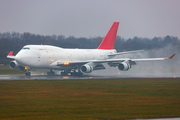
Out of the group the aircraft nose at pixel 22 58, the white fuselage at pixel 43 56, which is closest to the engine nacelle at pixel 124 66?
the white fuselage at pixel 43 56

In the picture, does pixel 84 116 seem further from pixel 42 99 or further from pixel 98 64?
pixel 98 64

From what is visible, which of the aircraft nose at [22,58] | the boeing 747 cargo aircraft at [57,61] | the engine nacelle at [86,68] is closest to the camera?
the aircraft nose at [22,58]

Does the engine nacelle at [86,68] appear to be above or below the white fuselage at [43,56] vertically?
below

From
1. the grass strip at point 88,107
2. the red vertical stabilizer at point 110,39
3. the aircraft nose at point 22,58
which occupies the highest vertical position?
the red vertical stabilizer at point 110,39

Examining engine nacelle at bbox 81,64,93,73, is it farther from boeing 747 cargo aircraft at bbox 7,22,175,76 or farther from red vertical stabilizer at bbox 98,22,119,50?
red vertical stabilizer at bbox 98,22,119,50

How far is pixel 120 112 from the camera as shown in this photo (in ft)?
45.3

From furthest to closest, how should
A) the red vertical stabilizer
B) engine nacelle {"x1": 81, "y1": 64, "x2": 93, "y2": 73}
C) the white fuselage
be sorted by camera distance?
the red vertical stabilizer, engine nacelle {"x1": 81, "y1": 64, "x2": 93, "y2": 73}, the white fuselage

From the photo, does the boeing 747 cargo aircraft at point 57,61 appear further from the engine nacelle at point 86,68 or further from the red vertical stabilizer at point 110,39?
the red vertical stabilizer at point 110,39

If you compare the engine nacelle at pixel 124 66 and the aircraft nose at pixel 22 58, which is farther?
the engine nacelle at pixel 124 66

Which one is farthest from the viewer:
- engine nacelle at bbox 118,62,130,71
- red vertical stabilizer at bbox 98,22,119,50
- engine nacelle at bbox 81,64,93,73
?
red vertical stabilizer at bbox 98,22,119,50

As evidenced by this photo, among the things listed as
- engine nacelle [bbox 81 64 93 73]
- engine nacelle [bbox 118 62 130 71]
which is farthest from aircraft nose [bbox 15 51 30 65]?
engine nacelle [bbox 118 62 130 71]

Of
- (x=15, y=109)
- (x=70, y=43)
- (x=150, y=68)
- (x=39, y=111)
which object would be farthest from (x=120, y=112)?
(x=70, y=43)

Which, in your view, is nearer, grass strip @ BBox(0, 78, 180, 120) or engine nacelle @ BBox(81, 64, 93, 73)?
grass strip @ BBox(0, 78, 180, 120)

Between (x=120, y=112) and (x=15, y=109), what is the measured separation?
488 cm
